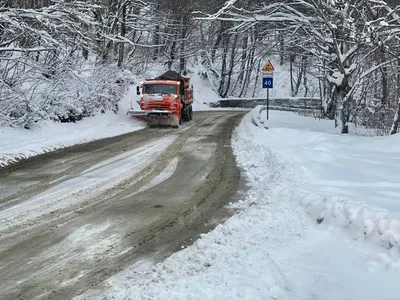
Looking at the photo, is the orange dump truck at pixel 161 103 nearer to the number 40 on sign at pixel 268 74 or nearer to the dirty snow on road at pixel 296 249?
the number 40 on sign at pixel 268 74

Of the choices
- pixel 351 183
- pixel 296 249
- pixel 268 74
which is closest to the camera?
pixel 296 249

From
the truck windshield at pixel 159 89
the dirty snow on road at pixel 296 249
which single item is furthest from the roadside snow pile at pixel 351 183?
the truck windshield at pixel 159 89

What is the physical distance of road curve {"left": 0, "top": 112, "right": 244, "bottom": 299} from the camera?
17.9 ft

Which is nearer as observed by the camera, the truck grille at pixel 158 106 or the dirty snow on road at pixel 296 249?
the dirty snow on road at pixel 296 249

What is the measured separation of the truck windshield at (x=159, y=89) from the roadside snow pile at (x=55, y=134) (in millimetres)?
1825

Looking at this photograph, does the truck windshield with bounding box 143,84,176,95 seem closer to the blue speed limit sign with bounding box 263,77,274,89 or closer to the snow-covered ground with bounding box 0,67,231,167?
the snow-covered ground with bounding box 0,67,231,167

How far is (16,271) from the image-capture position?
17.7 ft

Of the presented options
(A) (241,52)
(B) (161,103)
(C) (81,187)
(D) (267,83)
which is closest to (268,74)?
(D) (267,83)

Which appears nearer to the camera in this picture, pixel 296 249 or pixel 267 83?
pixel 296 249

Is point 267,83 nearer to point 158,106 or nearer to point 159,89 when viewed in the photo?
point 158,106

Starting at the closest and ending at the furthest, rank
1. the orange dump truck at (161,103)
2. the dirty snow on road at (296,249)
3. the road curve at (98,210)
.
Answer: the dirty snow on road at (296,249)
the road curve at (98,210)
the orange dump truck at (161,103)

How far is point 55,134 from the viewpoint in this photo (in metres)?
18.3

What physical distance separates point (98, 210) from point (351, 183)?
16.0 feet

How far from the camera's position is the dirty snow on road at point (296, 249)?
4820 mm
